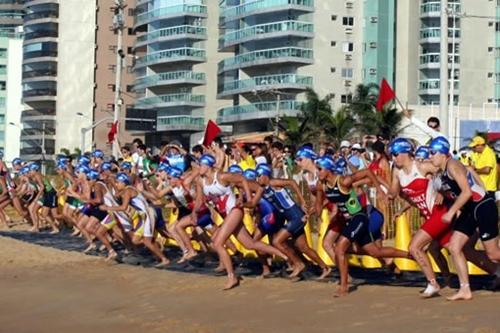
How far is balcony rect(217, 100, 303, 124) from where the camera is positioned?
66.7 m

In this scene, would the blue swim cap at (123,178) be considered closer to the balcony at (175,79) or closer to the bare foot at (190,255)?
the bare foot at (190,255)

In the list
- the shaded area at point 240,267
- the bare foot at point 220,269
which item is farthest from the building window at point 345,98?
the bare foot at point 220,269

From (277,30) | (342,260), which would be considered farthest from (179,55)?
(342,260)

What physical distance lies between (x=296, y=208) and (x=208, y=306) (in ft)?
7.28

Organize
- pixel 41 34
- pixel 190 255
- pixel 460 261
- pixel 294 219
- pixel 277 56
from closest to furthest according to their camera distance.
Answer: pixel 460 261, pixel 294 219, pixel 190 255, pixel 277 56, pixel 41 34

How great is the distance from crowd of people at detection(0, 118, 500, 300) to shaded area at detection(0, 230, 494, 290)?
7.4 inches

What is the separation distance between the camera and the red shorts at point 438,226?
36.8 feet

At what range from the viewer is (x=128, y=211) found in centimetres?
1759

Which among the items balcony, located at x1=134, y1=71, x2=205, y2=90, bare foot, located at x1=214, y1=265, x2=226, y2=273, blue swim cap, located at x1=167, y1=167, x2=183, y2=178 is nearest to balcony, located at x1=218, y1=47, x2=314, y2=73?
balcony, located at x1=134, y1=71, x2=205, y2=90

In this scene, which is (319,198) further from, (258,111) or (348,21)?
(348,21)

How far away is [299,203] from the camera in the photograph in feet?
46.9

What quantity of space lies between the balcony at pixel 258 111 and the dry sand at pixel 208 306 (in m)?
50.5

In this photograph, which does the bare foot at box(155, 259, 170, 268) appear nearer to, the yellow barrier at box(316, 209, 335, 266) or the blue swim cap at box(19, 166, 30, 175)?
the yellow barrier at box(316, 209, 335, 266)

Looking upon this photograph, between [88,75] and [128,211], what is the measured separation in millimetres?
79252
